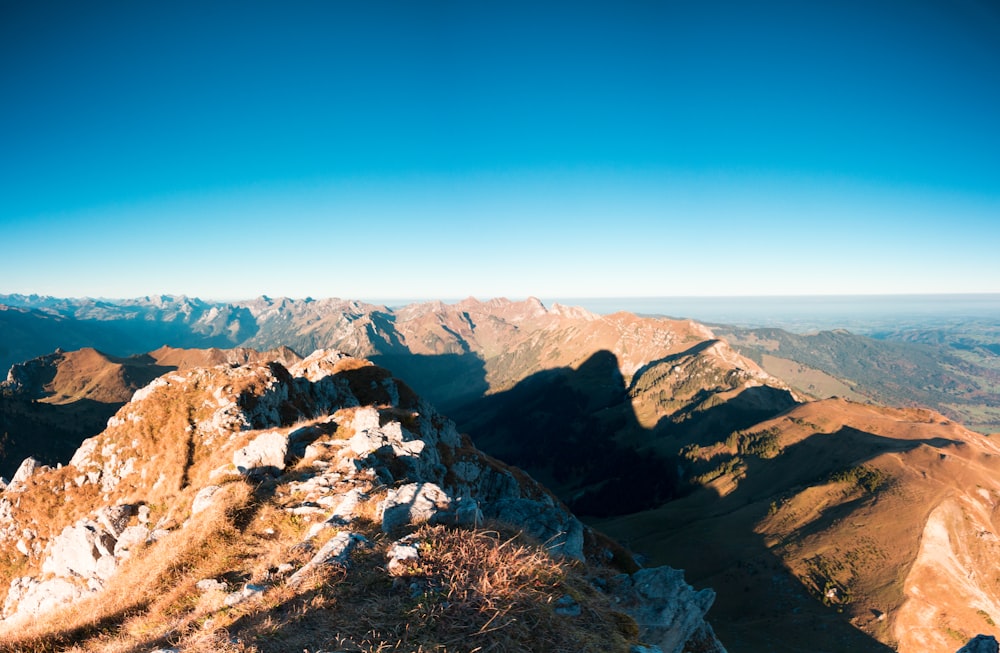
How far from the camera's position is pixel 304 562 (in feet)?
36.5

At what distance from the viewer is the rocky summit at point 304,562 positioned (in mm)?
7840

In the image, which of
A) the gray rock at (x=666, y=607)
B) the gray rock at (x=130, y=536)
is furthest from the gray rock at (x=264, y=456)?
the gray rock at (x=666, y=607)

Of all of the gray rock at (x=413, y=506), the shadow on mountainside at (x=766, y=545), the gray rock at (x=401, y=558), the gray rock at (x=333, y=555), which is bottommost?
the shadow on mountainside at (x=766, y=545)

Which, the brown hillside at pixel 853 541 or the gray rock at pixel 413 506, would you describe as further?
the brown hillside at pixel 853 541

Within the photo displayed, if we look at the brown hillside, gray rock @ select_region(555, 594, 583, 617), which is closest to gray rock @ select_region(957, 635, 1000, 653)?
gray rock @ select_region(555, 594, 583, 617)

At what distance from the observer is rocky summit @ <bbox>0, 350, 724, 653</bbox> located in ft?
25.7

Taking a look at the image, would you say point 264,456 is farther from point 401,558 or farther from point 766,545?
point 766,545

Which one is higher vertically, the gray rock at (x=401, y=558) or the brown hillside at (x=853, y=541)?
the gray rock at (x=401, y=558)

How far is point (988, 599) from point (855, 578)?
19579 mm

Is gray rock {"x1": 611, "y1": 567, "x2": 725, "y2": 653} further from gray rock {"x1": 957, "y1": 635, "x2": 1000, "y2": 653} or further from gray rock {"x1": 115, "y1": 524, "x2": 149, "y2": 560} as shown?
gray rock {"x1": 115, "y1": 524, "x2": 149, "y2": 560}

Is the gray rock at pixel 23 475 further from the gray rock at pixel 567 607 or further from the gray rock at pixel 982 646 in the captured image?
the gray rock at pixel 982 646

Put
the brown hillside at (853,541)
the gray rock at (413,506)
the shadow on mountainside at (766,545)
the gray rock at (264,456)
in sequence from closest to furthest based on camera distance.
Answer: the gray rock at (413,506)
the gray rock at (264,456)
the brown hillside at (853,541)
the shadow on mountainside at (766,545)

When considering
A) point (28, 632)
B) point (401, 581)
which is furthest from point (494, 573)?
point (28, 632)

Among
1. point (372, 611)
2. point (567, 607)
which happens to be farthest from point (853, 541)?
point (372, 611)
